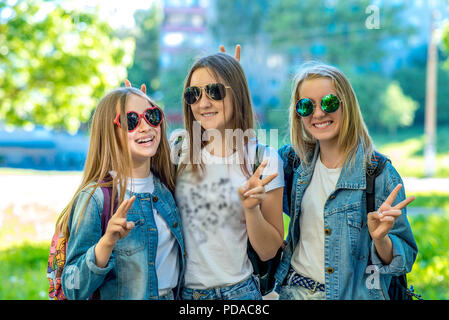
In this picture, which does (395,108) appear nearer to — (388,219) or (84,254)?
(388,219)

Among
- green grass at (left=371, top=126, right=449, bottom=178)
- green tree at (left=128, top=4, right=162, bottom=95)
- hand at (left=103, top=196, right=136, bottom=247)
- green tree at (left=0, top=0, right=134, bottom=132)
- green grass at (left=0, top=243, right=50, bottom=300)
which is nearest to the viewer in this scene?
hand at (left=103, top=196, right=136, bottom=247)

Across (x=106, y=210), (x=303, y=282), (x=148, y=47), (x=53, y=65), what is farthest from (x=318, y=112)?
(x=148, y=47)

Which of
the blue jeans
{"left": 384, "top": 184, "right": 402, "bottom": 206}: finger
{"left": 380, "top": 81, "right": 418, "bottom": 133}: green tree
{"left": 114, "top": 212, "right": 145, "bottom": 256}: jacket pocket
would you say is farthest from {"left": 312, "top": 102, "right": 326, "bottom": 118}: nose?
{"left": 380, "top": 81, "right": 418, "bottom": 133}: green tree

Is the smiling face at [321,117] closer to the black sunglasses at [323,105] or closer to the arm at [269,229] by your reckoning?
the black sunglasses at [323,105]

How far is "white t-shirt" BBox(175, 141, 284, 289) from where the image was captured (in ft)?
6.48

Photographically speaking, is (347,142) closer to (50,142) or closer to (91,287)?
(91,287)

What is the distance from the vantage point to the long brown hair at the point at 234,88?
2088 mm

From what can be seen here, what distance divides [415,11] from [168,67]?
15384 mm

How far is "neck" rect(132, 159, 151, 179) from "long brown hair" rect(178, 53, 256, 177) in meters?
0.18

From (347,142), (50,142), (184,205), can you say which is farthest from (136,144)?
(50,142)

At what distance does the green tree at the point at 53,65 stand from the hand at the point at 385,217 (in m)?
7.06

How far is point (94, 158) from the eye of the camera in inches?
77.9

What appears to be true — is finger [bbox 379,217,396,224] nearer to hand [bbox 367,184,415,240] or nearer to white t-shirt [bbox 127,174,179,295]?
hand [bbox 367,184,415,240]

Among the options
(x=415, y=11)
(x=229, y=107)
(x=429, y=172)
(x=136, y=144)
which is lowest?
(x=429, y=172)
